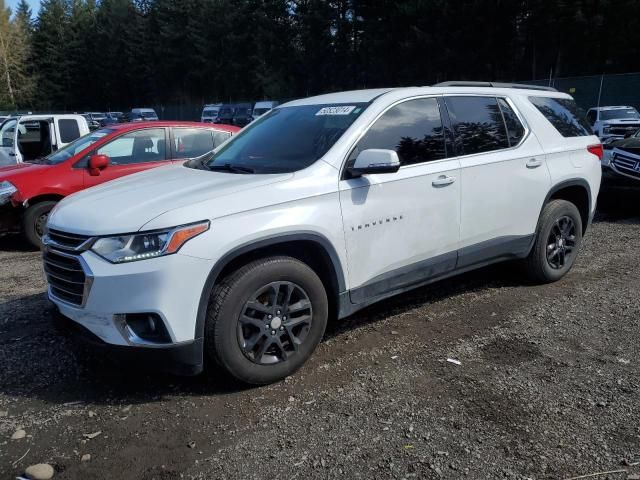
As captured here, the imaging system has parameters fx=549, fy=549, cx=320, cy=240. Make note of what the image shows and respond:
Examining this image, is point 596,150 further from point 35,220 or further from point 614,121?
point 614,121

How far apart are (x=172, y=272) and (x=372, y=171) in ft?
4.68

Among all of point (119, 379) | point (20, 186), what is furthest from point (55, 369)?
point (20, 186)

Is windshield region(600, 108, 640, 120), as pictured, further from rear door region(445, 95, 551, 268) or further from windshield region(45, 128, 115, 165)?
windshield region(45, 128, 115, 165)

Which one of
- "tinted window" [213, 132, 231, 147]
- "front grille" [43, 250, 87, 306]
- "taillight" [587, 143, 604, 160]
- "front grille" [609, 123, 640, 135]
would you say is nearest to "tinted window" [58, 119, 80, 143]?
"tinted window" [213, 132, 231, 147]

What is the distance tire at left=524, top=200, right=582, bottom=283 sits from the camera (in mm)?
5070

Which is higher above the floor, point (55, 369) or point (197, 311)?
point (197, 311)

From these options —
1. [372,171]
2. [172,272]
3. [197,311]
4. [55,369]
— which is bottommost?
[55,369]

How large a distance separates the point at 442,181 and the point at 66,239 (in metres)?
2.62

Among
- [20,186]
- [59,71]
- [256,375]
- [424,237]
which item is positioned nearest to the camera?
[256,375]

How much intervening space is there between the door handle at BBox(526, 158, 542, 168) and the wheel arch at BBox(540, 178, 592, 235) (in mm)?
363

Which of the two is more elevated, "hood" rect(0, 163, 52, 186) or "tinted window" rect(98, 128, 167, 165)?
"tinted window" rect(98, 128, 167, 165)

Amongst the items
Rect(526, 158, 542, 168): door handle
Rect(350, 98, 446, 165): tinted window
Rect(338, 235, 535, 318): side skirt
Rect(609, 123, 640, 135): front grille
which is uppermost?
Rect(350, 98, 446, 165): tinted window

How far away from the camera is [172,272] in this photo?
2.98 metres

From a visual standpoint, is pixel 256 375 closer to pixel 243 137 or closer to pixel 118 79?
pixel 243 137
